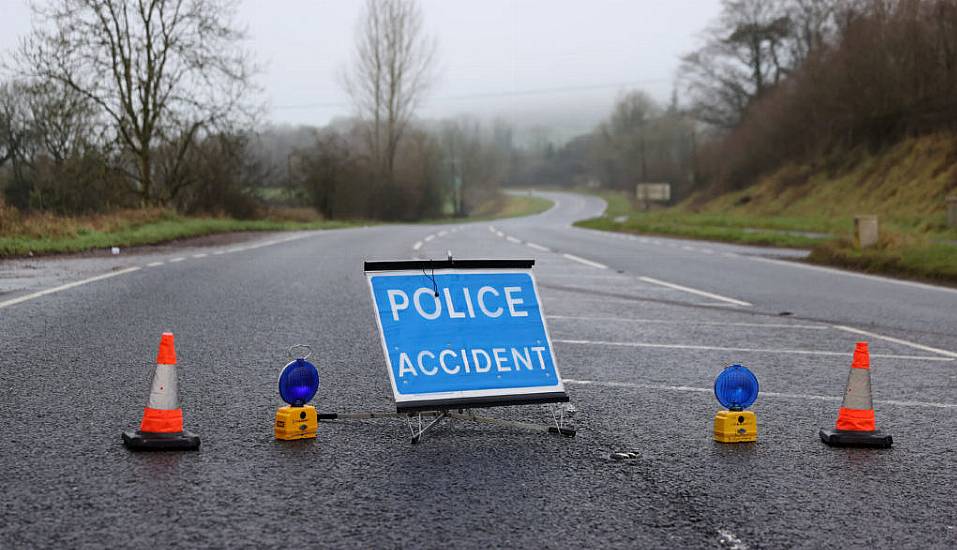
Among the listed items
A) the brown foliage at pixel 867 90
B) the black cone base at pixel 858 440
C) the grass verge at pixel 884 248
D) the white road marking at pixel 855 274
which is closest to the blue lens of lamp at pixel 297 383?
the black cone base at pixel 858 440

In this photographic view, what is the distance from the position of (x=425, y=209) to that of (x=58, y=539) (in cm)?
8350

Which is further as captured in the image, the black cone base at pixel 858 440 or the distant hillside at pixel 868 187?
the distant hillside at pixel 868 187

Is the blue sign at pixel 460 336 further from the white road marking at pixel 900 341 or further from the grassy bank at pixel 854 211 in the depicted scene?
the grassy bank at pixel 854 211

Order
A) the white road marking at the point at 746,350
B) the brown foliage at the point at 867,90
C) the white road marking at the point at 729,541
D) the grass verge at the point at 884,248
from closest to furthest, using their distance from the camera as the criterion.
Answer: the white road marking at the point at 729,541 < the white road marking at the point at 746,350 < the grass verge at the point at 884,248 < the brown foliage at the point at 867,90

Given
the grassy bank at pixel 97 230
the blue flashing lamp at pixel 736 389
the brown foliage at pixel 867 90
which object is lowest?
the blue flashing lamp at pixel 736 389

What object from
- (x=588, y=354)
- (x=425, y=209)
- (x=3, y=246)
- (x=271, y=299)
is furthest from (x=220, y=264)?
(x=425, y=209)

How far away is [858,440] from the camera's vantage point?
495cm

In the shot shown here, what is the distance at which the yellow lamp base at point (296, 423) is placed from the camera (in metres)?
4.85

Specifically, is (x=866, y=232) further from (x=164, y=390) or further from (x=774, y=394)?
(x=164, y=390)

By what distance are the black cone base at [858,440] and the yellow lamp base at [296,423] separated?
8.67 feet

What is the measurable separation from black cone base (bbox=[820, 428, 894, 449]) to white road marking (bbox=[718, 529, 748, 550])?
5.39 ft

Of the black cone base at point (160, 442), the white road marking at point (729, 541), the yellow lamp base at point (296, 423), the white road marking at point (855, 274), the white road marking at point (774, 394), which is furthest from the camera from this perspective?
the white road marking at point (855, 274)

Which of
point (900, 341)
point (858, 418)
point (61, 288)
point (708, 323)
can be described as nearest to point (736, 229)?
point (708, 323)

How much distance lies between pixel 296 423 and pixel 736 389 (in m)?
2.25
